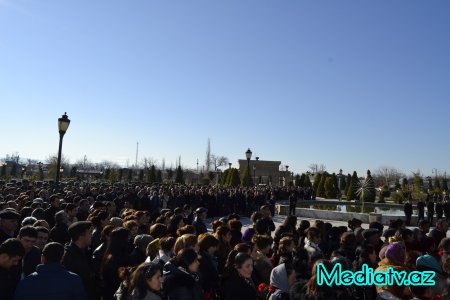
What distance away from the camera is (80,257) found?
202 inches

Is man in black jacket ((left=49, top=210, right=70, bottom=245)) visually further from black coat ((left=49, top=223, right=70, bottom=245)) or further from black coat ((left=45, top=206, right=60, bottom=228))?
black coat ((left=45, top=206, right=60, bottom=228))

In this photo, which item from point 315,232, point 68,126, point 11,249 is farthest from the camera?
point 68,126

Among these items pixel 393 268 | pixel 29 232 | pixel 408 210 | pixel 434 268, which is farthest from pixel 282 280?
pixel 408 210

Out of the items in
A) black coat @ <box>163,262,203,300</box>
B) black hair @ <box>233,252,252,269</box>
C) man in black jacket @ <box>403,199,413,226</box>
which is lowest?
man in black jacket @ <box>403,199,413,226</box>

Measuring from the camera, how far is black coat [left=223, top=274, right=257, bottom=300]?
455cm

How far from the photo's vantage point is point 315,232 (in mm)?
6793

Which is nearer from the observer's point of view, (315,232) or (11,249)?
(11,249)

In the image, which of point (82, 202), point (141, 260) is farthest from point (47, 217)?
point (141, 260)

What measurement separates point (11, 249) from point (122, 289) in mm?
1364

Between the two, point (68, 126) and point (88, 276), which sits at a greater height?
point (68, 126)

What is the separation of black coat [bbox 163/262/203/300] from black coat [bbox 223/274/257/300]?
47cm

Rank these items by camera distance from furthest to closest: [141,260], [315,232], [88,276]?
[315,232] → [141,260] → [88,276]

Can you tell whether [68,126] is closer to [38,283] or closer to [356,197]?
[38,283]

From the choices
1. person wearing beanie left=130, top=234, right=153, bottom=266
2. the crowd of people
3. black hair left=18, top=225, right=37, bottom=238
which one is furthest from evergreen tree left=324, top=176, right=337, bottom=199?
black hair left=18, top=225, right=37, bottom=238
